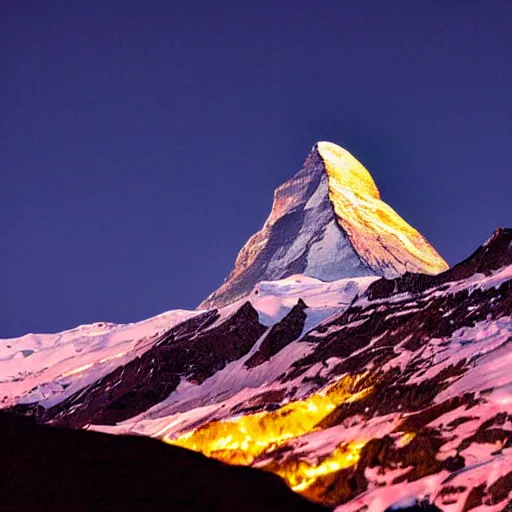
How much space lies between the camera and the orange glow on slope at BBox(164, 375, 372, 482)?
476 feet

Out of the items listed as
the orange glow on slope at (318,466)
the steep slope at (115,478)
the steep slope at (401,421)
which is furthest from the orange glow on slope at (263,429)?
the steep slope at (115,478)

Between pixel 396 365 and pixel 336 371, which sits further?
pixel 336 371

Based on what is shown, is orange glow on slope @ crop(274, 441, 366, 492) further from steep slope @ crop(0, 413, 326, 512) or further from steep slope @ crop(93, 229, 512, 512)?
steep slope @ crop(0, 413, 326, 512)

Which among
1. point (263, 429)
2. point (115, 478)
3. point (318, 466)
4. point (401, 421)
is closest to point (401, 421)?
point (401, 421)

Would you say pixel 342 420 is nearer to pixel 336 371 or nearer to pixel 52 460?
pixel 336 371

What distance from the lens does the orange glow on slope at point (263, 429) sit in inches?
5714

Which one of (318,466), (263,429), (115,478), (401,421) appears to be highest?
(263,429)

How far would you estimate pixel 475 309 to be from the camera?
562 ft

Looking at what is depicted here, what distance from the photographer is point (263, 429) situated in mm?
153375

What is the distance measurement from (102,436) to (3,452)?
11.8 ft

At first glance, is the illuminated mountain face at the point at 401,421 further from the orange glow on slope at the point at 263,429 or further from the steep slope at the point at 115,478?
the steep slope at the point at 115,478

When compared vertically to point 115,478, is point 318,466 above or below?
above

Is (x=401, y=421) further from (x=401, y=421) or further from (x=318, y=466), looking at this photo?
(x=318, y=466)

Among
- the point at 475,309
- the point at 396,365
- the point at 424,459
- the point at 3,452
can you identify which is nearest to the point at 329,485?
the point at 424,459
